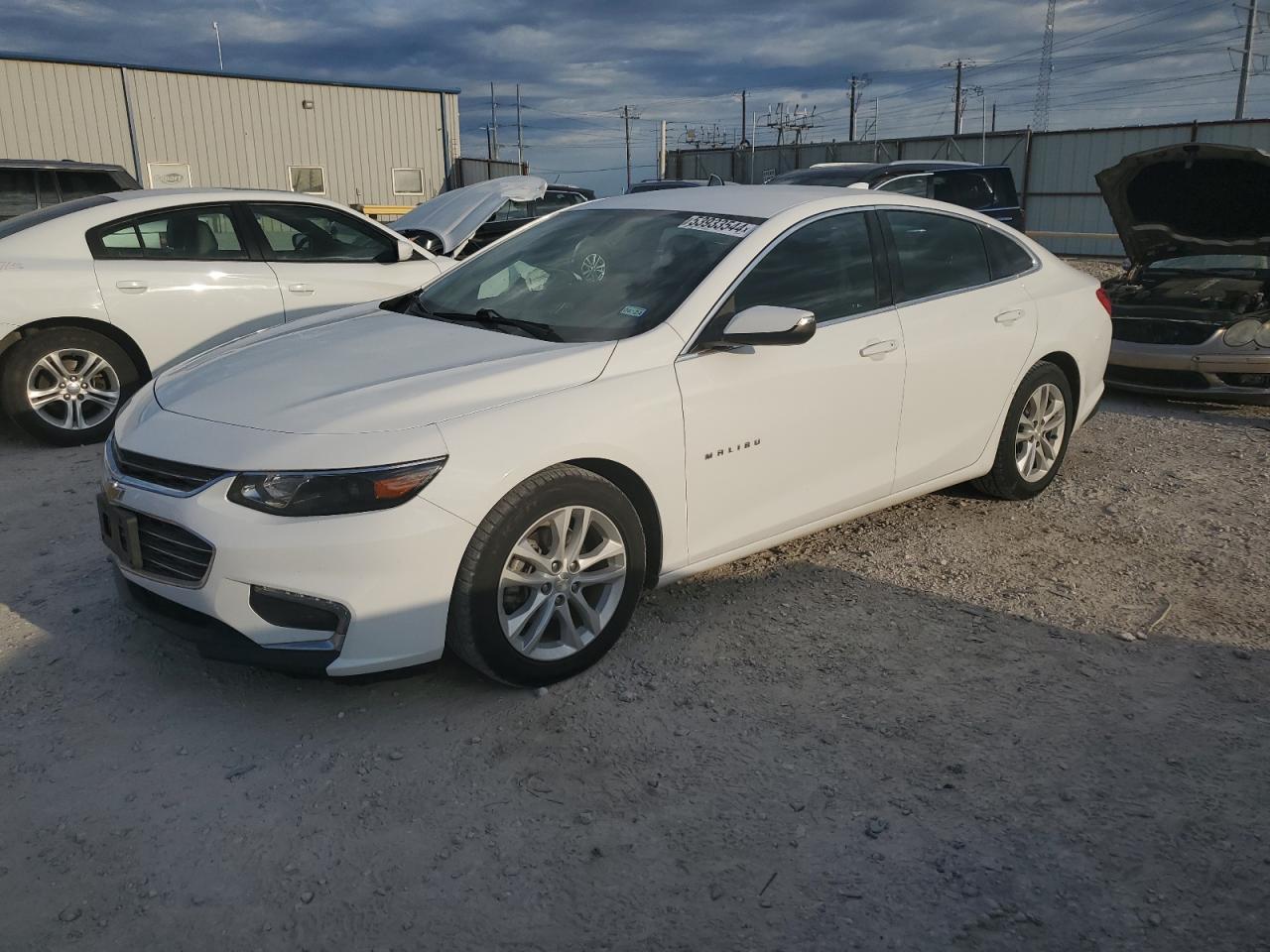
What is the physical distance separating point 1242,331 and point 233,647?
689 centimetres

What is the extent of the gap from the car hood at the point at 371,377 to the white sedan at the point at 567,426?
14 millimetres

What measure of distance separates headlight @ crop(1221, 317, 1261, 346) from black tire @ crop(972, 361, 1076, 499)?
100 inches

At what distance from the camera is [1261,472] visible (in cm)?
593

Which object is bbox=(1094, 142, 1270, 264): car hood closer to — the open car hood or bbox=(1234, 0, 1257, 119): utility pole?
the open car hood

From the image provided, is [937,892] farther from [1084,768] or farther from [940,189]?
[940,189]

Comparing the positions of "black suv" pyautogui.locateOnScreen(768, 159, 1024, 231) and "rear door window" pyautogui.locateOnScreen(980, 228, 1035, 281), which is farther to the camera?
"black suv" pyautogui.locateOnScreen(768, 159, 1024, 231)

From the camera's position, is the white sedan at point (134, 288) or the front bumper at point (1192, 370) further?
the front bumper at point (1192, 370)

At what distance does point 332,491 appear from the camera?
117 inches

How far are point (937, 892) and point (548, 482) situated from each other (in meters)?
1.59

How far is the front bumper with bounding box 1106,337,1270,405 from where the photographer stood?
23.2 feet

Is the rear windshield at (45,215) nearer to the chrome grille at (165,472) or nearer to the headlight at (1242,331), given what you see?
the chrome grille at (165,472)

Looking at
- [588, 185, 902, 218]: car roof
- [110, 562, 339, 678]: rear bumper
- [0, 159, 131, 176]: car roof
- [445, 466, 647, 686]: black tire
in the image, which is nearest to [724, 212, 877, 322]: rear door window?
[588, 185, 902, 218]: car roof

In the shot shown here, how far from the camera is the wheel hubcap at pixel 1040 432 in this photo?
16.9 ft

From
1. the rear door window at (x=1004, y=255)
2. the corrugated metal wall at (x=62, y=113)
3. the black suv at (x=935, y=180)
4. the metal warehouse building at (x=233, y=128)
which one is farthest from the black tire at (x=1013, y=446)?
the metal warehouse building at (x=233, y=128)
